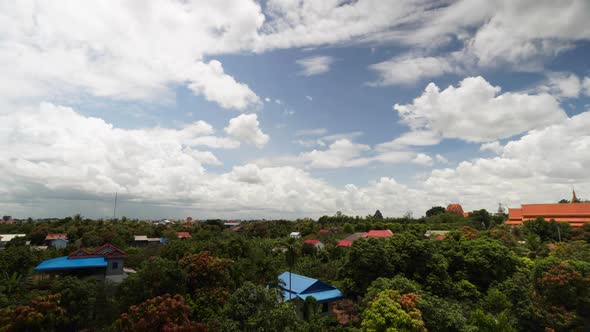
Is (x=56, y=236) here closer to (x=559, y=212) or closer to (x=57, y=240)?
(x=57, y=240)

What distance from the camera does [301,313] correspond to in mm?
24047

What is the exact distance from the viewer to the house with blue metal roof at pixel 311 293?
24.1 meters

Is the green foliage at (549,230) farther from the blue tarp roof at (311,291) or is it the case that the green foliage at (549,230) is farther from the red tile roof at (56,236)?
the red tile roof at (56,236)

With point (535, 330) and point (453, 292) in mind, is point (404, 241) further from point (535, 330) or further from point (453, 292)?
point (535, 330)

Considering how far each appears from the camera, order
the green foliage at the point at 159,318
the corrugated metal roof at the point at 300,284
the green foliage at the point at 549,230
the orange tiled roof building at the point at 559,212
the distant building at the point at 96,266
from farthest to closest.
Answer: the orange tiled roof building at the point at 559,212 < the green foliage at the point at 549,230 < the distant building at the point at 96,266 < the corrugated metal roof at the point at 300,284 < the green foliage at the point at 159,318

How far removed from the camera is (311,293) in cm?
2486

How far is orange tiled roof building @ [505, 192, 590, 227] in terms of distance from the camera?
60031 millimetres

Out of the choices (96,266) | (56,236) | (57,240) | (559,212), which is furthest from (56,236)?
(559,212)

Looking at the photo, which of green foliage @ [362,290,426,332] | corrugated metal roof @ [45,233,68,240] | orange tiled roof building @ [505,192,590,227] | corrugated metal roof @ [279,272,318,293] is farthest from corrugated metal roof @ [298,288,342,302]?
orange tiled roof building @ [505,192,590,227]

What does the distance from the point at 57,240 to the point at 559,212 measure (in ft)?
296

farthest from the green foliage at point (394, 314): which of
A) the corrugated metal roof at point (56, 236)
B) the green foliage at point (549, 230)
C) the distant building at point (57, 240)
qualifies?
the corrugated metal roof at point (56, 236)

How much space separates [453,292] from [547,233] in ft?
131

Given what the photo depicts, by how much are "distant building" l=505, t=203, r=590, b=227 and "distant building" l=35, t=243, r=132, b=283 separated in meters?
67.3

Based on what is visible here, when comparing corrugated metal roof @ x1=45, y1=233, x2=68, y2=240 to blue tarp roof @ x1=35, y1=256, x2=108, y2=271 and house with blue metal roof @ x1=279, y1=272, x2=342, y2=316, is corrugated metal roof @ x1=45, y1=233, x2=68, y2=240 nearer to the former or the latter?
blue tarp roof @ x1=35, y1=256, x2=108, y2=271
